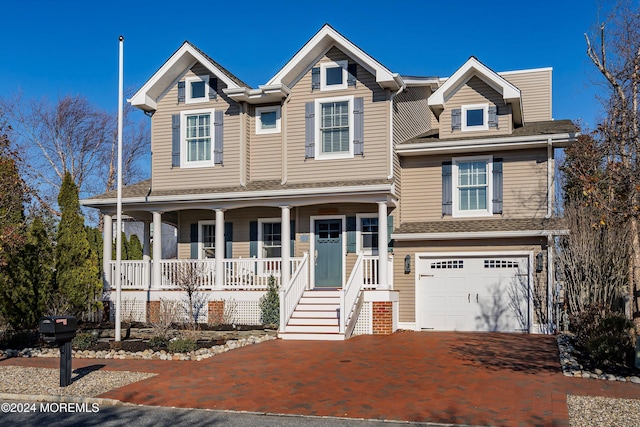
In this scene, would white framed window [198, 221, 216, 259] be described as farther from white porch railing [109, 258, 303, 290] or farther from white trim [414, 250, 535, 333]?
white trim [414, 250, 535, 333]

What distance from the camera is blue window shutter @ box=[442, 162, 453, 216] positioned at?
64.5 feet

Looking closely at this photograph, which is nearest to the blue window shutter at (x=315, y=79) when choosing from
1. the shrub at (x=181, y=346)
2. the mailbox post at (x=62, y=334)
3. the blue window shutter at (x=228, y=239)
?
the blue window shutter at (x=228, y=239)

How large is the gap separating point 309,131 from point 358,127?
1.52 metres

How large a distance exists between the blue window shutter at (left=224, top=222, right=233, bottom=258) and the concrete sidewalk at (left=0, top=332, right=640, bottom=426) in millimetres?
6609

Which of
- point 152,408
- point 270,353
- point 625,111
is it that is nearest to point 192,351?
point 270,353

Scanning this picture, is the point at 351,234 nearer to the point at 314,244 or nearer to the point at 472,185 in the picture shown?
the point at 314,244

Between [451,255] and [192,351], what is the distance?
330 inches

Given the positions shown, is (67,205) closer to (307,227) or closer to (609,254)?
(307,227)

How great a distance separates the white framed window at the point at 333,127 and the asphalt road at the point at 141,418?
11.4m

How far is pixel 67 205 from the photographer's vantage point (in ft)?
62.4

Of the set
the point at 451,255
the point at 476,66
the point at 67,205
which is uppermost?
the point at 476,66

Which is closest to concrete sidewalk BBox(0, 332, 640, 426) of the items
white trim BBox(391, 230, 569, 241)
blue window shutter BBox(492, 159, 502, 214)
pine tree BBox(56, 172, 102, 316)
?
white trim BBox(391, 230, 569, 241)

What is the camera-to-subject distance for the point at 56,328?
424 inches

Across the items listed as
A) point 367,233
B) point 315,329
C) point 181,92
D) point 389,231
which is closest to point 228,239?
point 367,233
